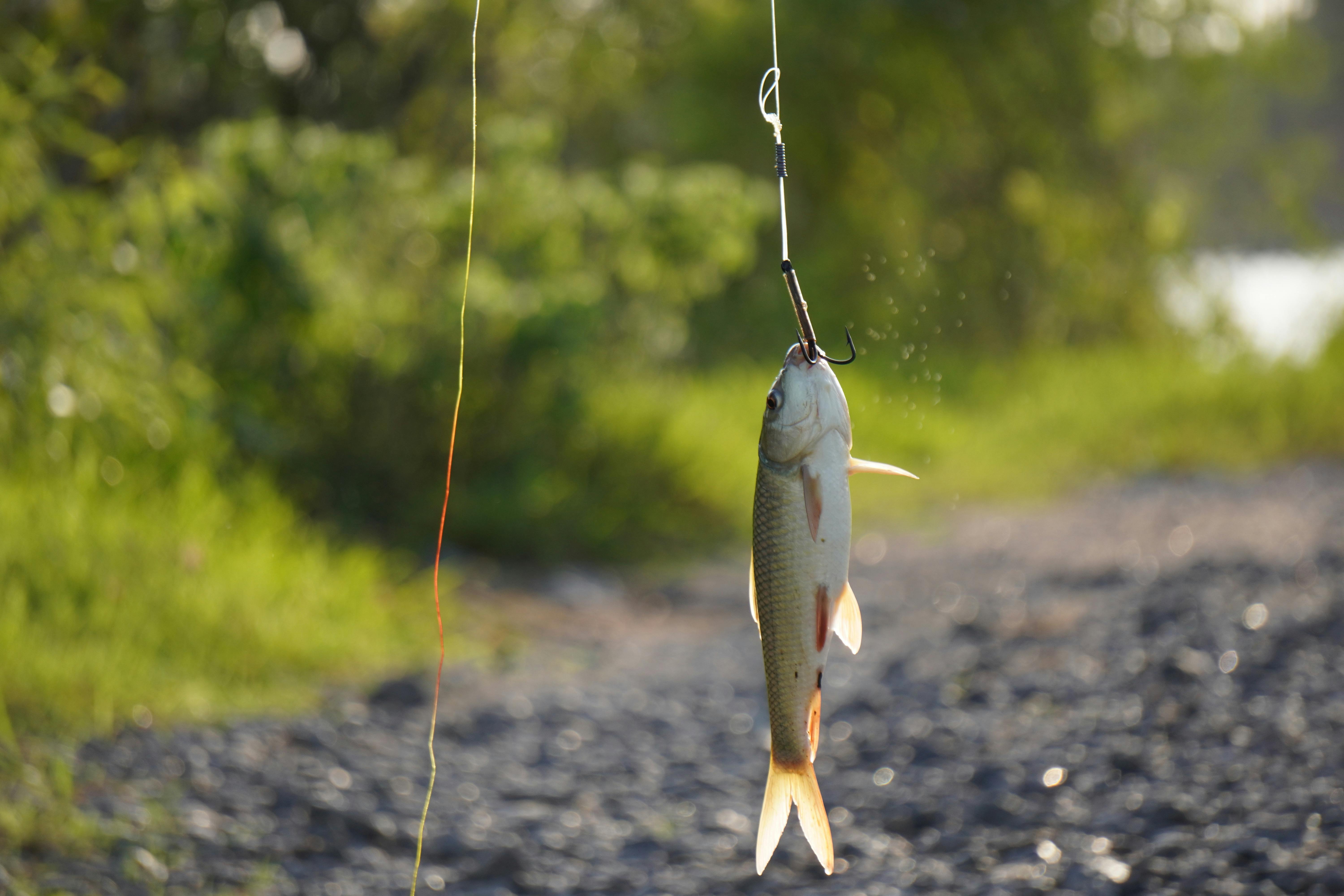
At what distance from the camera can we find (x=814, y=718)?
78.0 inches

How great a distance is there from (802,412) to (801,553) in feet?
0.67

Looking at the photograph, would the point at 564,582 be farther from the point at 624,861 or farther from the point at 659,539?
the point at 624,861

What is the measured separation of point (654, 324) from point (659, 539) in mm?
1443

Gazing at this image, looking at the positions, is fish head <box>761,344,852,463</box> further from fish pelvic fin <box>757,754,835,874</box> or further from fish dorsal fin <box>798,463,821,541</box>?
fish pelvic fin <box>757,754,835,874</box>

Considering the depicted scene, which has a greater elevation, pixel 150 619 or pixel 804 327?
pixel 150 619

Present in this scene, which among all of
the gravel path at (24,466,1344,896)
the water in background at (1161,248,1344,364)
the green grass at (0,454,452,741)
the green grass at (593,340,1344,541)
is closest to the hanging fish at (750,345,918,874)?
the gravel path at (24,466,1344,896)

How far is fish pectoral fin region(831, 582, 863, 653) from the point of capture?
1.92m

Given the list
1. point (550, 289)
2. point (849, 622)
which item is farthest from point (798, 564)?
point (550, 289)

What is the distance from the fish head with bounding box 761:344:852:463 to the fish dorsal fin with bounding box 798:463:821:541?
0.11ft

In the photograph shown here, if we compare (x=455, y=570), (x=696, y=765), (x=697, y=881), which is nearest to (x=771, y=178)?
(x=455, y=570)

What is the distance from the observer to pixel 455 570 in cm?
609

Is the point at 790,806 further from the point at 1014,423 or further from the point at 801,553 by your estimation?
the point at 1014,423

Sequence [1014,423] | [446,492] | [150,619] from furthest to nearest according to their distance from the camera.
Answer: [1014,423]
[150,619]
[446,492]

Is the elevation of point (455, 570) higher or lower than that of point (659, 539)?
lower
